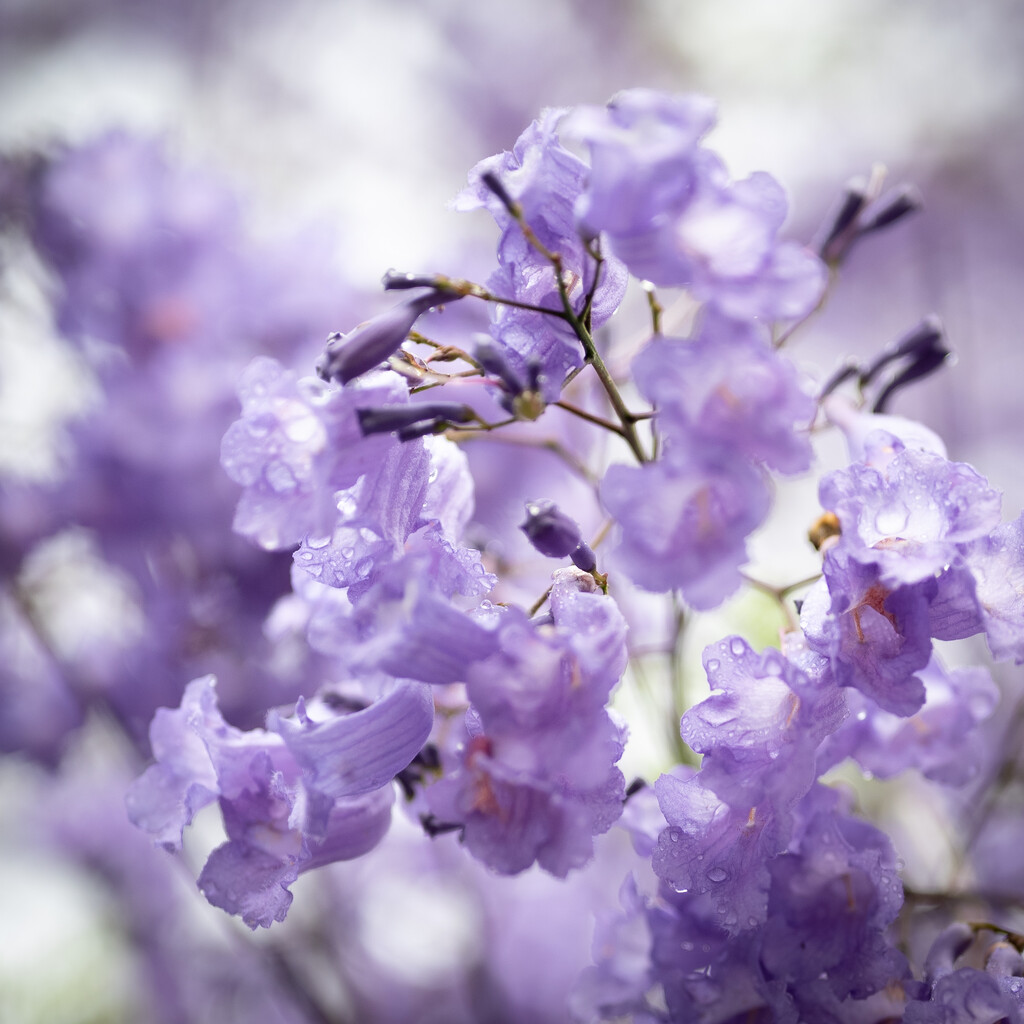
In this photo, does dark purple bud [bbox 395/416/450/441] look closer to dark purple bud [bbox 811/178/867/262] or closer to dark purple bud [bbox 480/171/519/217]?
dark purple bud [bbox 480/171/519/217]

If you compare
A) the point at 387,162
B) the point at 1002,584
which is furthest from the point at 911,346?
the point at 387,162

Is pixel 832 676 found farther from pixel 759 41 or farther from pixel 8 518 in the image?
pixel 759 41

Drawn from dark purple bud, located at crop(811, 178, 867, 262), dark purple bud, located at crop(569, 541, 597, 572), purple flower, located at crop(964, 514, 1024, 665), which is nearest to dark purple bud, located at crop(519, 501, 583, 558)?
dark purple bud, located at crop(569, 541, 597, 572)

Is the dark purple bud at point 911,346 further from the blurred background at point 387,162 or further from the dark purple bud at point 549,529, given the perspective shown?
the blurred background at point 387,162

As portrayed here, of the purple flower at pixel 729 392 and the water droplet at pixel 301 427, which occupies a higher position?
the purple flower at pixel 729 392

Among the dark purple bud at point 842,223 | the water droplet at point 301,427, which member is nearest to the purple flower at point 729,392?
the water droplet at point 301,427

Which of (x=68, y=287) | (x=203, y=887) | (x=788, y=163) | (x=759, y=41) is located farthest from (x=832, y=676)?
(x=759, y=41)
